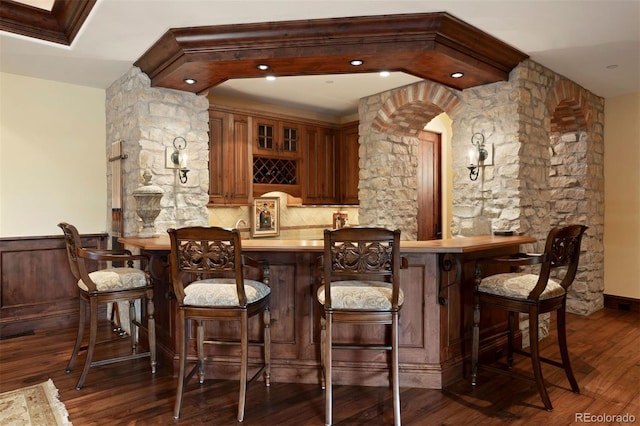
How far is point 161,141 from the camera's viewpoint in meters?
3.81

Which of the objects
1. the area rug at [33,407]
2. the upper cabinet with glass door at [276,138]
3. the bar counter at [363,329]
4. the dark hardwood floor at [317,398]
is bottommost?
the dark hardwood floor at [317,398]

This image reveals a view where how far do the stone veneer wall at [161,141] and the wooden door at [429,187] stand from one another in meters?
2.99

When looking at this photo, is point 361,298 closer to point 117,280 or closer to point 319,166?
point 117,280

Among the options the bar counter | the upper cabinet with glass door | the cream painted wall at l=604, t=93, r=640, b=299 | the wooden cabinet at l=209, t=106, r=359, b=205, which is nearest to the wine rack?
the wooden cabinet at l=209, t=106, r=359, b=205

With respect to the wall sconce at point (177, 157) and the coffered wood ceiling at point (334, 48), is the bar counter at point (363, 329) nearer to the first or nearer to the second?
the wall sconce at point (177, 157)

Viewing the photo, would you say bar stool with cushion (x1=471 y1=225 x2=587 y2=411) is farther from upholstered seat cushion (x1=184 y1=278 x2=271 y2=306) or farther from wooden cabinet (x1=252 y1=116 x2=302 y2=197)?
wooden cabinet (x1=252 y1=116 x2=302 y2=197)

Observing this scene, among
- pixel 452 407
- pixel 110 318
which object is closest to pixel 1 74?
pixel 110 318

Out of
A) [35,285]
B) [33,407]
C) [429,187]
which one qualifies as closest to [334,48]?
[33,407]

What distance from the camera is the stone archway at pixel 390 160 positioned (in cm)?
485

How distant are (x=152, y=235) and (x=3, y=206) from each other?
1.78 meters

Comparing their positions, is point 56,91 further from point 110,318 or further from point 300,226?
point 300,226

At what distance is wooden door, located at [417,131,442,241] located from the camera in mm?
5738

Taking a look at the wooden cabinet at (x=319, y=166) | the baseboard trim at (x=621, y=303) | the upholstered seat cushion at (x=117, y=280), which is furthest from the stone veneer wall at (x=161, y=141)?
the baseboard trim at (x=621, y=303)

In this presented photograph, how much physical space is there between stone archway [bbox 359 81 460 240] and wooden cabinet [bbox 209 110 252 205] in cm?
142
